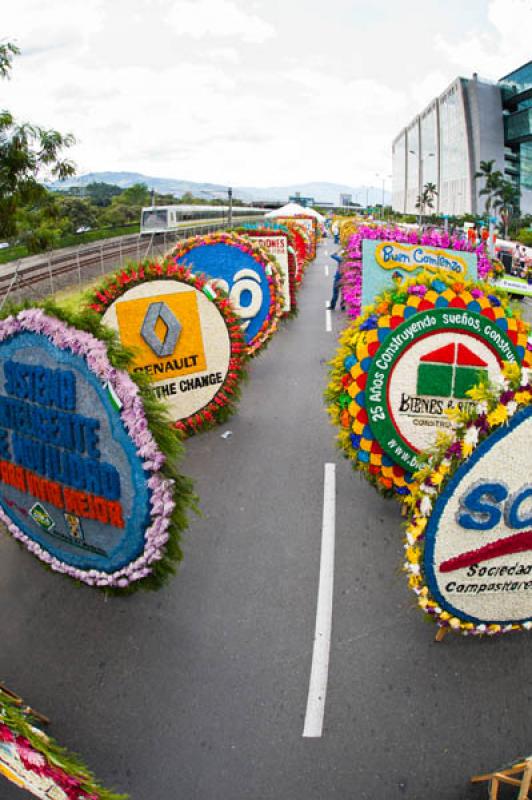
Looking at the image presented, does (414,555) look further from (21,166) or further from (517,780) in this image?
(21,166)

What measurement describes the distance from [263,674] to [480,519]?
5.64ft

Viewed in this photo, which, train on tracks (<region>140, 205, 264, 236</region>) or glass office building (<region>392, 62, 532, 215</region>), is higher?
glass office building (<region>392, 62, 532, 215</region>)

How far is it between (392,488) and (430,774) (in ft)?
8.45

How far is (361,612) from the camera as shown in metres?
4.52

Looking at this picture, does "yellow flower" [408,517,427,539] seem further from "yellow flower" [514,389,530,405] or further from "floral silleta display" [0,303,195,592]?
"floral silleta display" [0,303,195,592]

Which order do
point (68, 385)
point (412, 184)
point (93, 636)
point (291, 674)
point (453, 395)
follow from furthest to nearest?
1. point (412, 184)
2. point (453, 395)
3. point (93, 636)
4. point (291, 674)
5. point (68, 385)

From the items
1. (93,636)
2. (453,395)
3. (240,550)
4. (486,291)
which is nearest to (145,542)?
(93,636)

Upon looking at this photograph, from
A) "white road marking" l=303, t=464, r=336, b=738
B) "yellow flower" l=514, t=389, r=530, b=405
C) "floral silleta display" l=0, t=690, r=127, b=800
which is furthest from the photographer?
"white road marking" l=303, t=464, r=336, b=738

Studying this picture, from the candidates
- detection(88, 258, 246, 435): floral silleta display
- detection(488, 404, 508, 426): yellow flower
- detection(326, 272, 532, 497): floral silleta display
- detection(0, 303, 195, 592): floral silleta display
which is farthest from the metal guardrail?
detection(488, 404, 508, 426): yellow flower

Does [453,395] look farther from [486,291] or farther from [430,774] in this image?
[430,774]

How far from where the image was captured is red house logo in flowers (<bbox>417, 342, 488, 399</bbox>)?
5.14 metres

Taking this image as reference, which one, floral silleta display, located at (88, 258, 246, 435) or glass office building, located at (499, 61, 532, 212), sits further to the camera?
glass office building, located at (499, 61, 532, 212)

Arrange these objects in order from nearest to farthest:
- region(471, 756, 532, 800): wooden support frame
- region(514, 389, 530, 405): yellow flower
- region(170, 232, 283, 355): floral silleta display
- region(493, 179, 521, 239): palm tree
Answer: region(471, 756, 532, 800): wooden support frame → region(514, 389, 530, 405): yellow flower → region(170, 232, 283, 355): floral silleta display → region(493, 179, 521, 239): palm tree

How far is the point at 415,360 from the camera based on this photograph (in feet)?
17.1
